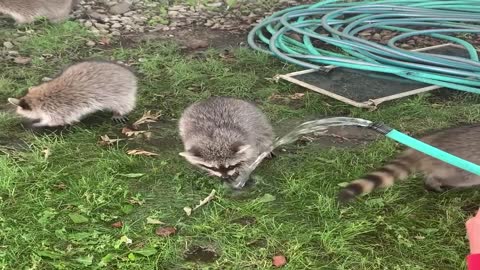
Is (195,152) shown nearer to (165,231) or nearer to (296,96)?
(165,231)

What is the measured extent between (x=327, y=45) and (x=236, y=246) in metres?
3.94

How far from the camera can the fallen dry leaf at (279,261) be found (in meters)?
3.43

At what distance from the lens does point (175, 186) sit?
4.23 metres

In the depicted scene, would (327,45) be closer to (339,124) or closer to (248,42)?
(248,42)

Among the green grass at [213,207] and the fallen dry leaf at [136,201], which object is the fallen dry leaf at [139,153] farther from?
the fallen dry leaf at [136,201]

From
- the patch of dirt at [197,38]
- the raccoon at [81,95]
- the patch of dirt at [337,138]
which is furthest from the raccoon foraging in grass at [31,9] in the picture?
the patch of dirt at [337,138]

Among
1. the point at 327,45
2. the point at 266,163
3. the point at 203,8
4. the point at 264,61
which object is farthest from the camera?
the point at 203,8

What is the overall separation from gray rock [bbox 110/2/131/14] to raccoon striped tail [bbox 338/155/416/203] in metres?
5.02

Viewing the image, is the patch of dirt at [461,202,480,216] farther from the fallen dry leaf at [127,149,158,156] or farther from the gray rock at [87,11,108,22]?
the gray rock at [87,11,108,22]

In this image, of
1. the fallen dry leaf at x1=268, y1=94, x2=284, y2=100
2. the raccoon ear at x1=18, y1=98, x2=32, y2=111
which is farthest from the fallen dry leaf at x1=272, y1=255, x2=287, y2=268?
the raccoon ear at x1=18, y1=98, x2=32, y2=111

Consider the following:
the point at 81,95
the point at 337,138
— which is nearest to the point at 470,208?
the point at 337,138

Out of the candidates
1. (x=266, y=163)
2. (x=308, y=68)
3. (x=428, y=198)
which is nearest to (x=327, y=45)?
(x=308, y=68)

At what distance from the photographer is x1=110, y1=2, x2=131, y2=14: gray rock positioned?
7.99 m

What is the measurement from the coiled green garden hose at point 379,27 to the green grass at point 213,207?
0.47 m
